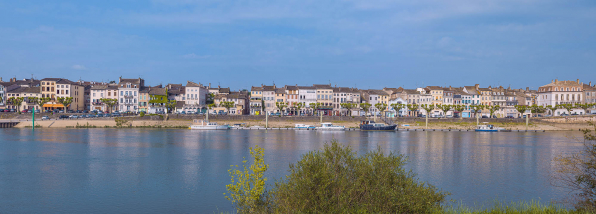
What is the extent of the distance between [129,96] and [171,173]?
222 ft

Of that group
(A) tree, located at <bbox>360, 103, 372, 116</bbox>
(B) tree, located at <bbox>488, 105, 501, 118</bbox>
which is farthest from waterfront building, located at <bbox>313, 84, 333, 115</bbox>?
(B) tree, located at <bbox>488, 105, 501, 118</bbox>

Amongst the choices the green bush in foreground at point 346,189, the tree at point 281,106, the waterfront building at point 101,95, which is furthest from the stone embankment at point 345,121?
the green bush in foreground at point 346,189

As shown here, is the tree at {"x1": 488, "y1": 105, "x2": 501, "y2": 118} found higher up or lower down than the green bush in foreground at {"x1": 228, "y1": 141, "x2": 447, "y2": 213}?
higher up

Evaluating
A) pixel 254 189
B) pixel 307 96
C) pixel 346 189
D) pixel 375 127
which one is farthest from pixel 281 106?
pixel 346 189

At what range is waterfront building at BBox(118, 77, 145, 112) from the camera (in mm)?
89750

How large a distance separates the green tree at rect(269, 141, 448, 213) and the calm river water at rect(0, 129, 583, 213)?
8303 millimetres

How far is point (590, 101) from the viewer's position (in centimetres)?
9431

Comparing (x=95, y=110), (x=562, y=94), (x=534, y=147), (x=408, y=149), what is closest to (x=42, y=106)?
(x=95, y=110)

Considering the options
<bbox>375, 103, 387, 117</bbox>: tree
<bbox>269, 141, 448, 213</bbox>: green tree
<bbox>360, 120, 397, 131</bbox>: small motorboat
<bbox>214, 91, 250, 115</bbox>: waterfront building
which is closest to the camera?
<bbox>269, 141, 448, 213</bbox>: green tree

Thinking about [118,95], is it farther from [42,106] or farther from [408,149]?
[408,149]

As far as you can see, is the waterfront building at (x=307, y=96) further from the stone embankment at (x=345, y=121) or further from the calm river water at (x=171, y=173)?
the calm river water at (x=171, y=173)

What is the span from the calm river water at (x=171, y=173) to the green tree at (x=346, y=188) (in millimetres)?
8303

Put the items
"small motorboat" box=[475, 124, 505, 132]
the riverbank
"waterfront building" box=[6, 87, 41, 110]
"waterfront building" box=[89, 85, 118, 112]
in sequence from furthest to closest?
"waterfront building" box=[89, 85, 118, 112] → "waterfront building" box=[6, 87, 41, 110] → the riverbank → "small motorboat" box=[475, 124, 505, 132]

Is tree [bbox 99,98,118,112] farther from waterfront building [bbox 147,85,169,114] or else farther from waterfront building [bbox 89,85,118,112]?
waterfront building [bbox 147,85,169,114]
